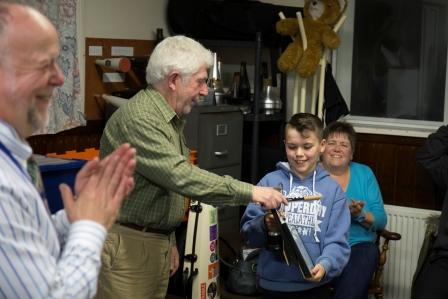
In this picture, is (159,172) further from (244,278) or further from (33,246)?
(244,278)

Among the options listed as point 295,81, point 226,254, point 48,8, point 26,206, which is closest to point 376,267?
point 226,254

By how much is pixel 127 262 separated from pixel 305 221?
688 millimetres

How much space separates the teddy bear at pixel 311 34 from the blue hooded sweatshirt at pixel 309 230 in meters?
1.41

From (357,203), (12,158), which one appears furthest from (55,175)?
(12,158)

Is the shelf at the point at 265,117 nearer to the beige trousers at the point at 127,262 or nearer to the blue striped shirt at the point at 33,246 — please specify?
the beige trousers at the point at 127,262

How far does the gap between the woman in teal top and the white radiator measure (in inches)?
21.6

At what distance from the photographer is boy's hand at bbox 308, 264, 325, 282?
7.79 ft

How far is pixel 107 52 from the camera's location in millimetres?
3900

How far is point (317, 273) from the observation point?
2389mm

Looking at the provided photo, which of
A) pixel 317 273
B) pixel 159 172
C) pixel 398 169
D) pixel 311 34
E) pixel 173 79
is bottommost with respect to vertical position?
pixel 317 273

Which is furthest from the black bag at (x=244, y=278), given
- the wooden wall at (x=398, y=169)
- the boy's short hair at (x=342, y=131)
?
the wooden wall at (x=398, y=169)

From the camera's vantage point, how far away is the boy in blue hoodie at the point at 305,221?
8.29 ft

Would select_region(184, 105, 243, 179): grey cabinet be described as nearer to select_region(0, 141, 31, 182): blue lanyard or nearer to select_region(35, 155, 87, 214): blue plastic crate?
select_region(35, 155, 87, 214): blue plastic crate

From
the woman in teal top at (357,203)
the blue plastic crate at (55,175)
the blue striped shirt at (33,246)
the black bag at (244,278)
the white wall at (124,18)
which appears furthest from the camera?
the white wall at (124,18)
